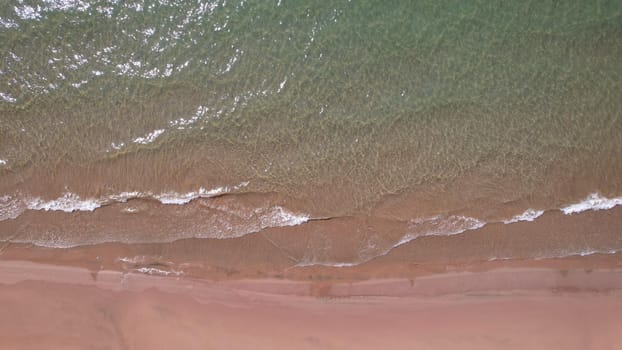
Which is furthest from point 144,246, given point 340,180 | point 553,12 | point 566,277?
point 553,12

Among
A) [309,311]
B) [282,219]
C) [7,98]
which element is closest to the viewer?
[309,311]

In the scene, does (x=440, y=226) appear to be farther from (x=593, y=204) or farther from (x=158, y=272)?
(x=158, y=272)

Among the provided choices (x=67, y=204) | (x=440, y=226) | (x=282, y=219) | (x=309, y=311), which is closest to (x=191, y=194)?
(x=282, y=219)

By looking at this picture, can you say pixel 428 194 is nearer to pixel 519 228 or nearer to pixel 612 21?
pixel 519 228

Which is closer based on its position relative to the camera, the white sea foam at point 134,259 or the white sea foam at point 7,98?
the white sea foam at point 134,259

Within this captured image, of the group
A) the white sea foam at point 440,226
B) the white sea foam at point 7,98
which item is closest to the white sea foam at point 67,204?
the white sea foam at point 7,98

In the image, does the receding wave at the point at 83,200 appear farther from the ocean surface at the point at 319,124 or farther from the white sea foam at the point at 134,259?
the white sea foam at the point at 134,259
